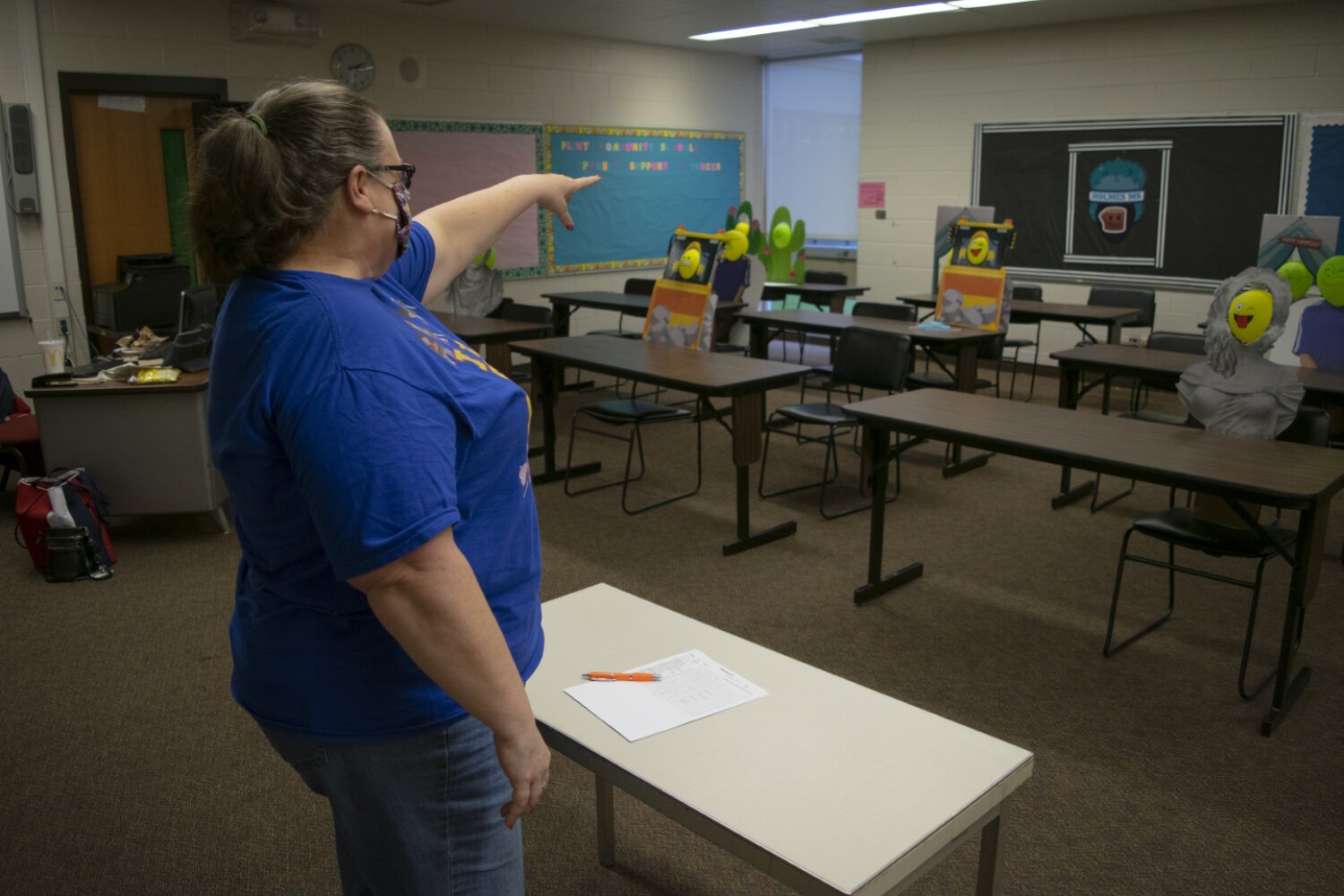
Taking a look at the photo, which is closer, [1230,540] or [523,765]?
[523,765]

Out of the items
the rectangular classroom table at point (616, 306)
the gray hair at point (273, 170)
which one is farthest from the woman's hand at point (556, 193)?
the rectangular classroom table at point (616, 306)

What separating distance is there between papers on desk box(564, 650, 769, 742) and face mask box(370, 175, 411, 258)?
0.77 meters

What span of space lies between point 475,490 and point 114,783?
2003mm

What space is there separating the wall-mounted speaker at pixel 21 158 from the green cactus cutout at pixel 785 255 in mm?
5177

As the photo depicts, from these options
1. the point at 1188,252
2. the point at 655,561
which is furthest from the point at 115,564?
the point at 1188,252

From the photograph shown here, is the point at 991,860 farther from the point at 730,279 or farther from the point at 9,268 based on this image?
the point at 9,268

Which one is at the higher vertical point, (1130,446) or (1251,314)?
(1251,314)

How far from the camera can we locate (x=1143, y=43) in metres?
7.08

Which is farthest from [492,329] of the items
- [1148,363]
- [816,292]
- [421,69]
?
[1148,363]

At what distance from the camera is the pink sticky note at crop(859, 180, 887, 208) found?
8.60 metres

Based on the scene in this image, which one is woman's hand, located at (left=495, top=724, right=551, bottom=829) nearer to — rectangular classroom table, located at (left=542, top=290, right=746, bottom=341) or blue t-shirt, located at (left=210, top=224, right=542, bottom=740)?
blue t-shirt, located at (left=210, top=224, right=542, bottom=740)

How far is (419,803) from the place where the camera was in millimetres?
1060

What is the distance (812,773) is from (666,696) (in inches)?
11.5

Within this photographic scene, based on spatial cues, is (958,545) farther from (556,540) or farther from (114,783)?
(114,783)
